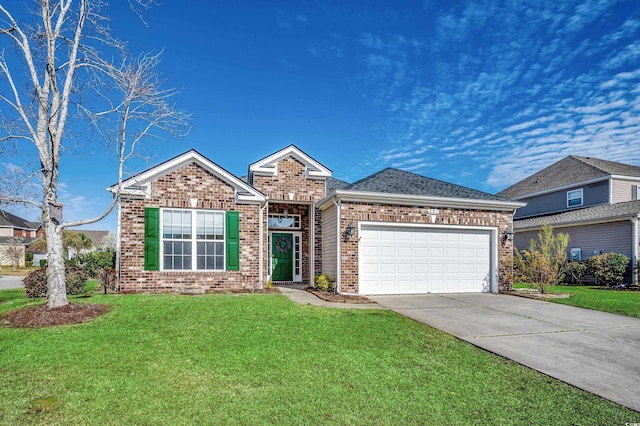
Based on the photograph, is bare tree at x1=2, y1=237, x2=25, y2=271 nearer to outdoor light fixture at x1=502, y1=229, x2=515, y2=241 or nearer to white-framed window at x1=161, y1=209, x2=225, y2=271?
white-framed window at x1=161, y1=209, x2=225, y2=271

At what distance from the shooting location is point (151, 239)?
1079 cm

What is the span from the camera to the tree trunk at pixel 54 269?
7.42m

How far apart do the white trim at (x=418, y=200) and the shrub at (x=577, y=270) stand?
7348 millimetres

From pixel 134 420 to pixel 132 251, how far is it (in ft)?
28.3

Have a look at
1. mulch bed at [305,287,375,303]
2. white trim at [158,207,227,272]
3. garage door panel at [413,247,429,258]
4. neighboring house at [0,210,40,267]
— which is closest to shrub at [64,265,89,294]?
white trim at [158,207,227,272]

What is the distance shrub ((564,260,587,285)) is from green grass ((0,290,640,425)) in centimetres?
1485

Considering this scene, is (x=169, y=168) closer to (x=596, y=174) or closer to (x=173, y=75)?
(x=173, y=75)

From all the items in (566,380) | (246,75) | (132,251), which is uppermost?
(246,75)

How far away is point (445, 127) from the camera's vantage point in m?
16.3

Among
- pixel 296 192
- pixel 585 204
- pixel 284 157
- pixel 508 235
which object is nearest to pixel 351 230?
pixel 296 192

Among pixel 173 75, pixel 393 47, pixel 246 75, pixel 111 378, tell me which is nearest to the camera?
pixel 111 378

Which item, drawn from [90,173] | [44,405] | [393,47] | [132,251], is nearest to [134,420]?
[44,405]

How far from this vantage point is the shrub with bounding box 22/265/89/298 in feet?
31.7

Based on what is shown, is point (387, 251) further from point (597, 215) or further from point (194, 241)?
point (597, 215)
